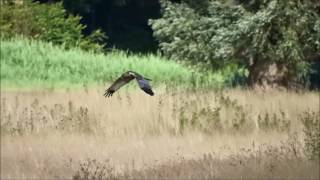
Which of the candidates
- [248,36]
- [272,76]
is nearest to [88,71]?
[248,36]

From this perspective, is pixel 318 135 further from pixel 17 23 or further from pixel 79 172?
pixel 17 23

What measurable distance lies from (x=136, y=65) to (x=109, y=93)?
23.1 feet

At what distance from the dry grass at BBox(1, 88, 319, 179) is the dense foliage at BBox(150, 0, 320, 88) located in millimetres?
2150

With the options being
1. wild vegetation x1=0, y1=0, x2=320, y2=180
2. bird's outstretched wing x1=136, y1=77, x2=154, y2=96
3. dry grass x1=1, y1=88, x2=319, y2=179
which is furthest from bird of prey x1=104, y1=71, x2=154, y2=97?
dry grass x1=1, y1=88, x2=319, y2=179

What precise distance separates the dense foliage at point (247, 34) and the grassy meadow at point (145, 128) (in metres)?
2.14

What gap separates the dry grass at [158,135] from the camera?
9211mm

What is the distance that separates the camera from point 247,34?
1708 centimetres

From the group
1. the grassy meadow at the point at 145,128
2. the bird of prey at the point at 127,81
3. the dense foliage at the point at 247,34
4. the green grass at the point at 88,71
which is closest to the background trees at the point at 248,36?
the dense foliage at the point at 247,34

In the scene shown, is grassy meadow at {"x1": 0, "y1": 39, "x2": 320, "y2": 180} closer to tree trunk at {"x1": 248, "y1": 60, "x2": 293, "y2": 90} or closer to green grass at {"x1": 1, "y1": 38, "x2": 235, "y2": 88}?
green grass at {"x1": 1, "y1": 38, "x2": 235, "y2": 88}

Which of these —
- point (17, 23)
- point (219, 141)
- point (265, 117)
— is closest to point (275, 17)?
point (265, 117)

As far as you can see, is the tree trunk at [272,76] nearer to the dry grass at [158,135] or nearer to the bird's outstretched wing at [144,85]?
the dry grass at [158,135]

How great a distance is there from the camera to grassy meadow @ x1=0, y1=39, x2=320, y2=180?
29.5 ft

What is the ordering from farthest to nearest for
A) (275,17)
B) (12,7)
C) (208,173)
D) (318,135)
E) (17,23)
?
1. (12,7)
2. (17,23)
3. (275,17)
4. (318,135)
5. (208,173)

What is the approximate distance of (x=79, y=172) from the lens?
362 inches
